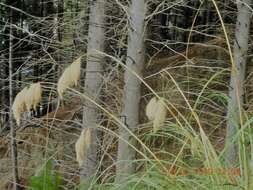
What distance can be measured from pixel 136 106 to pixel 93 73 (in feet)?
3.16

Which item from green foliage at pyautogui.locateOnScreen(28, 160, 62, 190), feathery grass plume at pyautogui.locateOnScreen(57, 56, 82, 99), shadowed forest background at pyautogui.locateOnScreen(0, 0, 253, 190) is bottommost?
green foliage at pyautogui.locateOnScreen(28, 160, 62, 190)

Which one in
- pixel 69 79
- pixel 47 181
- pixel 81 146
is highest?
pixel 69 79

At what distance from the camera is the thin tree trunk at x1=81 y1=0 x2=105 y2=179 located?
4168 mm

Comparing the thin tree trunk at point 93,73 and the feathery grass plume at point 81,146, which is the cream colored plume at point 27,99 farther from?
the thin tree trunk at point 93,73

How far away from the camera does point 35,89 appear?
1.63m

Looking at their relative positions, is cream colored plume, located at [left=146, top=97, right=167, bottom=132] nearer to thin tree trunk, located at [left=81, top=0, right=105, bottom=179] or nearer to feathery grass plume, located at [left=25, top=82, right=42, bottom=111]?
feathery grass plume, located at [left=25, top=82, right=42, bottom=111]

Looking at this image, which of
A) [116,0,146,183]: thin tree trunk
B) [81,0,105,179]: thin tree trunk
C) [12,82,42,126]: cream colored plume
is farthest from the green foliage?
[12,82,42,126]: cream colored plume

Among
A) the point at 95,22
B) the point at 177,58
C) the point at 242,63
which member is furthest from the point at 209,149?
the point at 177,58

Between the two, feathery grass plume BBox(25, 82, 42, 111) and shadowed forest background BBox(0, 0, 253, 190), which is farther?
shadowed forest background BBox(0, 0, 253, 190)

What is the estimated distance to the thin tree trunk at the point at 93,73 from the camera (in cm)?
417

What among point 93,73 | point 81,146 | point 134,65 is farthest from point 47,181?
point 81,146

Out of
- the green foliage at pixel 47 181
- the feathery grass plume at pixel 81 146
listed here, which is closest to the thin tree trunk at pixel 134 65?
the green foliage at pixel 47 181

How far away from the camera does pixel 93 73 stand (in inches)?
169

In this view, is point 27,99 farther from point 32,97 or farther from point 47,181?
point 47,181
